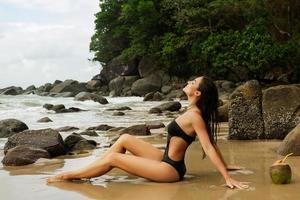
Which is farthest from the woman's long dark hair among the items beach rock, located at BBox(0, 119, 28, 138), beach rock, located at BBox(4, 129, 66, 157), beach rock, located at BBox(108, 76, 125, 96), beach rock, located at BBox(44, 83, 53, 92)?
beach rock, located at BBox(44, 83, 53, 92)

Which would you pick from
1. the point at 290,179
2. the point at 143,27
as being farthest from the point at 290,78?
the point at 290,179

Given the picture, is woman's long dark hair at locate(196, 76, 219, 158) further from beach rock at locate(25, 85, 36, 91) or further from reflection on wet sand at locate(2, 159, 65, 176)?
beach rock at locate(25, 85, 36, 91)

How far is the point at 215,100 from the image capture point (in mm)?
5723

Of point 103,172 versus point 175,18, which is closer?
point 103,172

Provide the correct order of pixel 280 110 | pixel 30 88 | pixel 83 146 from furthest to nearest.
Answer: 1. pixel 30 88
2. pixel 83 146
3. pixel 280 110

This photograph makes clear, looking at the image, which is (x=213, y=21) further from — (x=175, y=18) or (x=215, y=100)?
(x=215, y=100)

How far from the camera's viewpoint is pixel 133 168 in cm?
573

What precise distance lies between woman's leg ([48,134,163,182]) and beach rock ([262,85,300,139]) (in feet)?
13.1

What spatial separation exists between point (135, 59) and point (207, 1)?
34.8 feet

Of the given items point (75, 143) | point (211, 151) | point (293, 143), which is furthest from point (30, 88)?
point (211, 151)

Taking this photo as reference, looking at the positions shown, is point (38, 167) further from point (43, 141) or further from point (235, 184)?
point (235, 184)

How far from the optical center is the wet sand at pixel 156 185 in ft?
16.5

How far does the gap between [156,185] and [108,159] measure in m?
0.64

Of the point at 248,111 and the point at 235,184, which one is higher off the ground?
the point at 248,111
